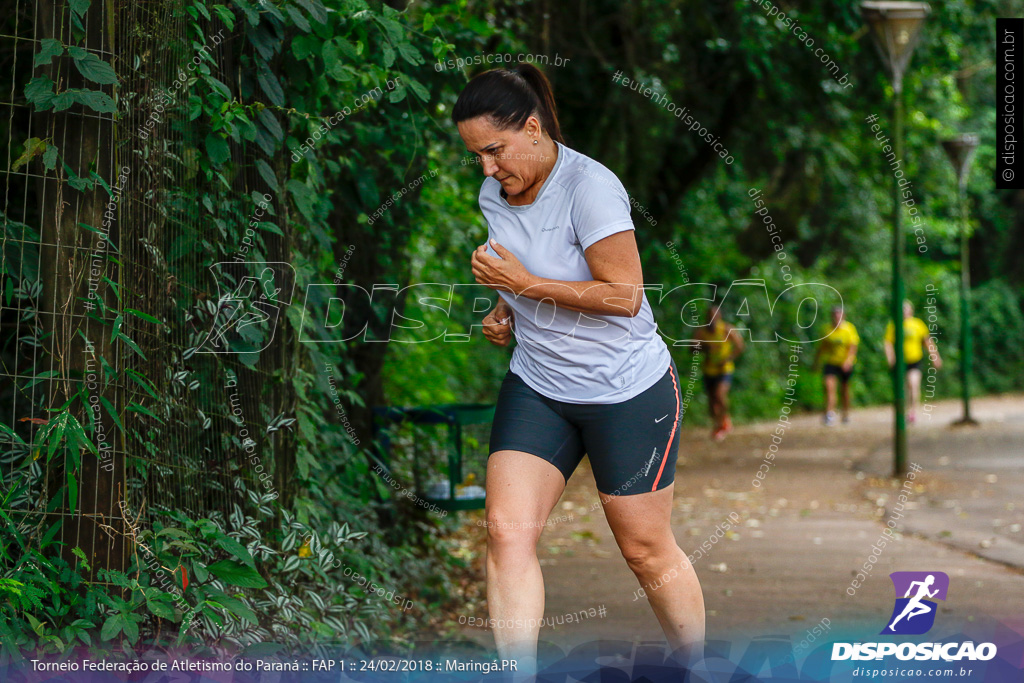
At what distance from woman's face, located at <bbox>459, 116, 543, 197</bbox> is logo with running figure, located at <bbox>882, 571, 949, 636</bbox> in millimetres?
2398

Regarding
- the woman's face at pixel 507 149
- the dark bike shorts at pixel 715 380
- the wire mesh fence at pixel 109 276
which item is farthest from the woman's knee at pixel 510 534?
the dark bike shorts at pixel 715 380

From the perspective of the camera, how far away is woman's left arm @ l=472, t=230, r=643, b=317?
2.79 metres

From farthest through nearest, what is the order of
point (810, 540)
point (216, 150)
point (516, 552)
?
point (810, 540) → point (216, 150) → point (516, 552)

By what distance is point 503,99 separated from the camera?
9.38 feet

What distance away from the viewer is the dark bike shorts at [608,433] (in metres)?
2.92

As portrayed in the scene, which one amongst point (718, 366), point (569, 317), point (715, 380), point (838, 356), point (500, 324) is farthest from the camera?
point (838, 356)

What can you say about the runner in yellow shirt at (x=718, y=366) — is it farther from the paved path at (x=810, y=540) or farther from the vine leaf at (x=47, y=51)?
the vine leaf at (x=47, y=51)

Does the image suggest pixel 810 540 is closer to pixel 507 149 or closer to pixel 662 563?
pixel 662 563

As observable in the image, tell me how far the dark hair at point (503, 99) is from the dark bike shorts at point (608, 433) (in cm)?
75

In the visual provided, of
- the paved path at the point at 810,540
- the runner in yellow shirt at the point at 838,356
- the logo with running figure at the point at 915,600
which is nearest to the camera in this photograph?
the logo with running figure at the point at 915,600

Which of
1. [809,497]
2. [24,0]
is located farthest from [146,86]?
[809,497]

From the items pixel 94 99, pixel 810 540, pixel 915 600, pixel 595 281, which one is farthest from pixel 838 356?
pixel 94 99

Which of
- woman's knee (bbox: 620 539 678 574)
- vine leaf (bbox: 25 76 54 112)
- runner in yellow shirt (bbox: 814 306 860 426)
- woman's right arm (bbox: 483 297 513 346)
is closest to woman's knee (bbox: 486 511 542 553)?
woman's knee (bbox: 620 539 678 574)

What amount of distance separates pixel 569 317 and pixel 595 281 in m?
0.15
